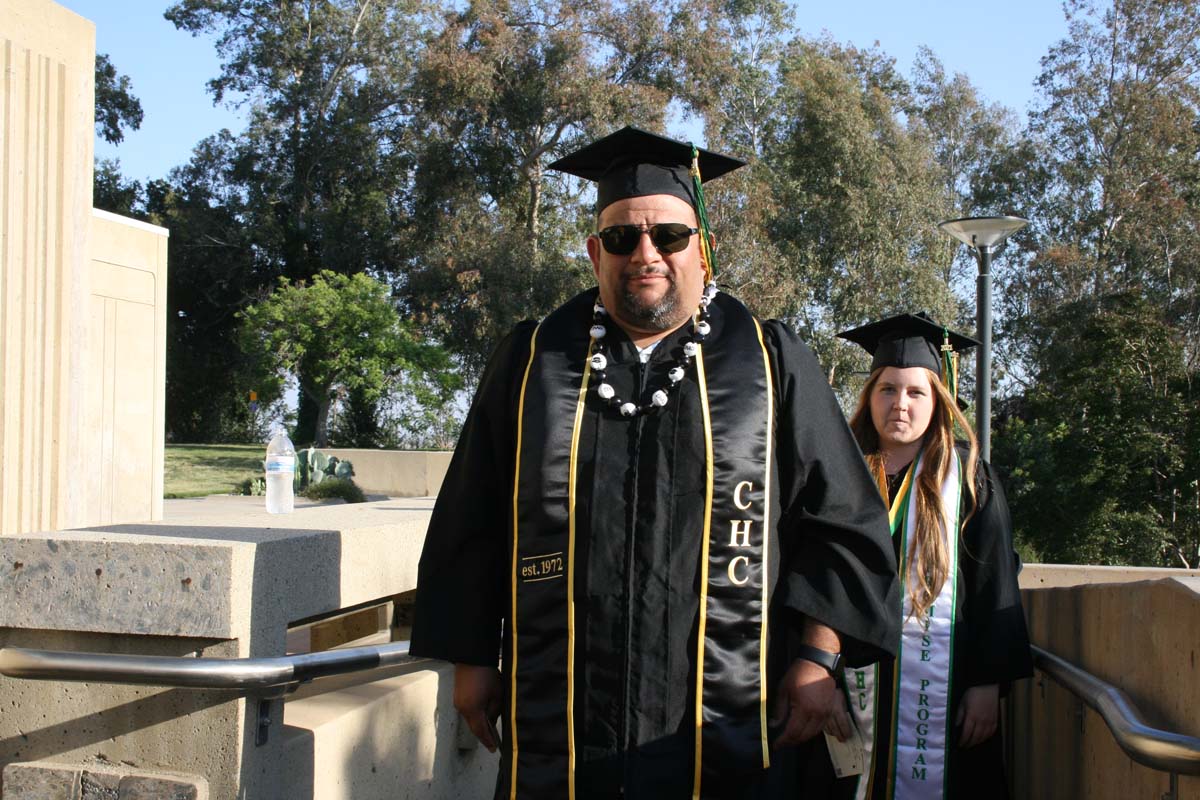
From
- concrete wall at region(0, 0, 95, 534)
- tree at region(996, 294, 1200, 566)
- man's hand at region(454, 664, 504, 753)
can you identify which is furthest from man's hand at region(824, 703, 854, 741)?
tree at region(996, 294, 1200, 566)

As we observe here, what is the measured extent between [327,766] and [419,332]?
1197 inches

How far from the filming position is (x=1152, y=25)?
107ft

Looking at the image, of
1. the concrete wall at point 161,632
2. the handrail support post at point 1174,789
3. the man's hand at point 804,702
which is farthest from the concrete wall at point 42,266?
the handrail support post at point 1174,789

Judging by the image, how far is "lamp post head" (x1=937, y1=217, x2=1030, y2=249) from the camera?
474 inches

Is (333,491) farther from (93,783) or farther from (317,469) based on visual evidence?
(93,783)

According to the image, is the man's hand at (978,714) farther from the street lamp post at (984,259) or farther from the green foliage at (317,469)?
the green foliage at (317,469)

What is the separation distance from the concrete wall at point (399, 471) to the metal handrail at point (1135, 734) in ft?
60.7

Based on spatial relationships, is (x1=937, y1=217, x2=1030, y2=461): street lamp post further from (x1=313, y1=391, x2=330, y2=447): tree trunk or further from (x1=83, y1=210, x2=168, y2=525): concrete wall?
(x1=313, y1=391, x2=330, y2=447): tree trunk

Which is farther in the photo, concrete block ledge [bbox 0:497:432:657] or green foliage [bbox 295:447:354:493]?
green foliage [bbox 295:447:354:493]

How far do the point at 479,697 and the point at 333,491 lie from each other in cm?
1644

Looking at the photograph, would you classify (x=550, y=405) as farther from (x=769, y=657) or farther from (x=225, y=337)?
(x=225, y=337)

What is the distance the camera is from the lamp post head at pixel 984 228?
12.0 meters

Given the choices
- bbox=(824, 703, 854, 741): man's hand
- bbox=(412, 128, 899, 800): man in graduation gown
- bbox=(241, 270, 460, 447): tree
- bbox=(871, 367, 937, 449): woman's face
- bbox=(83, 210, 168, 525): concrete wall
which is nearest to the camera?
bbox=(412, 128, 899, 800): man in graduation gown

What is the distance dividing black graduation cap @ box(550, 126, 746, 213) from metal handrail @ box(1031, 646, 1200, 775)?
1.55 metres
